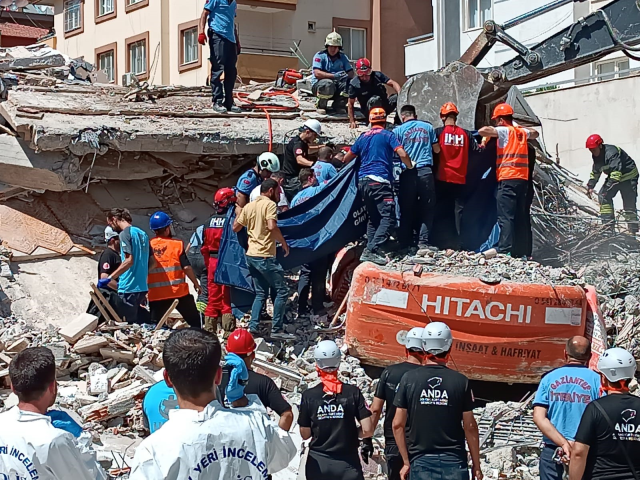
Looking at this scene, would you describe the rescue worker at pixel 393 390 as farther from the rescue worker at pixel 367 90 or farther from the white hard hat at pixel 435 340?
the rescue worker at pixel 367 90

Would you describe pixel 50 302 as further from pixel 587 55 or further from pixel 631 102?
pixel 631 102

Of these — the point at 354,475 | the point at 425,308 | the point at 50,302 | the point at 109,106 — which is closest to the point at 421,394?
the point at 354,475

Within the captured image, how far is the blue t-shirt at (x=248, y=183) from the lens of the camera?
414 inches

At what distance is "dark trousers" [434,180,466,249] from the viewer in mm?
10242

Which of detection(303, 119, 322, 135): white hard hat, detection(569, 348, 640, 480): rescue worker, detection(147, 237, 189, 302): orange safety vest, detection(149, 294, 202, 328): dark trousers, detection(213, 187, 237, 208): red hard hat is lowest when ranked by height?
detection(569, 348, 640, 480): rescue worker

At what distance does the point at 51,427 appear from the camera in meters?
3.62

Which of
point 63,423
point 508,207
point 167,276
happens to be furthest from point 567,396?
point 167,276

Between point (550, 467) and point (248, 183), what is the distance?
18.8 feet

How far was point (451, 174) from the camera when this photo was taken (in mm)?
10070

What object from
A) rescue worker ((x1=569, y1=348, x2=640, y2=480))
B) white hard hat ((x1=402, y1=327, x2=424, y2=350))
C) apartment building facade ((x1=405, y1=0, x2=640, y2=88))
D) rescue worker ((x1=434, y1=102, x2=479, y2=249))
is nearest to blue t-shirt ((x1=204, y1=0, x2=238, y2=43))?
rescue worker ((x1=434, y1=102, x2=479, y2=249))

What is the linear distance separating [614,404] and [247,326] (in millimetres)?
5809

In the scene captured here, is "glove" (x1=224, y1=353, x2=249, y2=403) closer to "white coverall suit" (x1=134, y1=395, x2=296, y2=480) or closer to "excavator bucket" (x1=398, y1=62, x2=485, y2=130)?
"white coverall suit" (x1=134, y1=395, x2=296, y2=480)

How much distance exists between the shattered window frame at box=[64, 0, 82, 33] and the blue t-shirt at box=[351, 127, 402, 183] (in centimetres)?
2928

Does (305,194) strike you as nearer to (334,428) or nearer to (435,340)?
(334,428)
